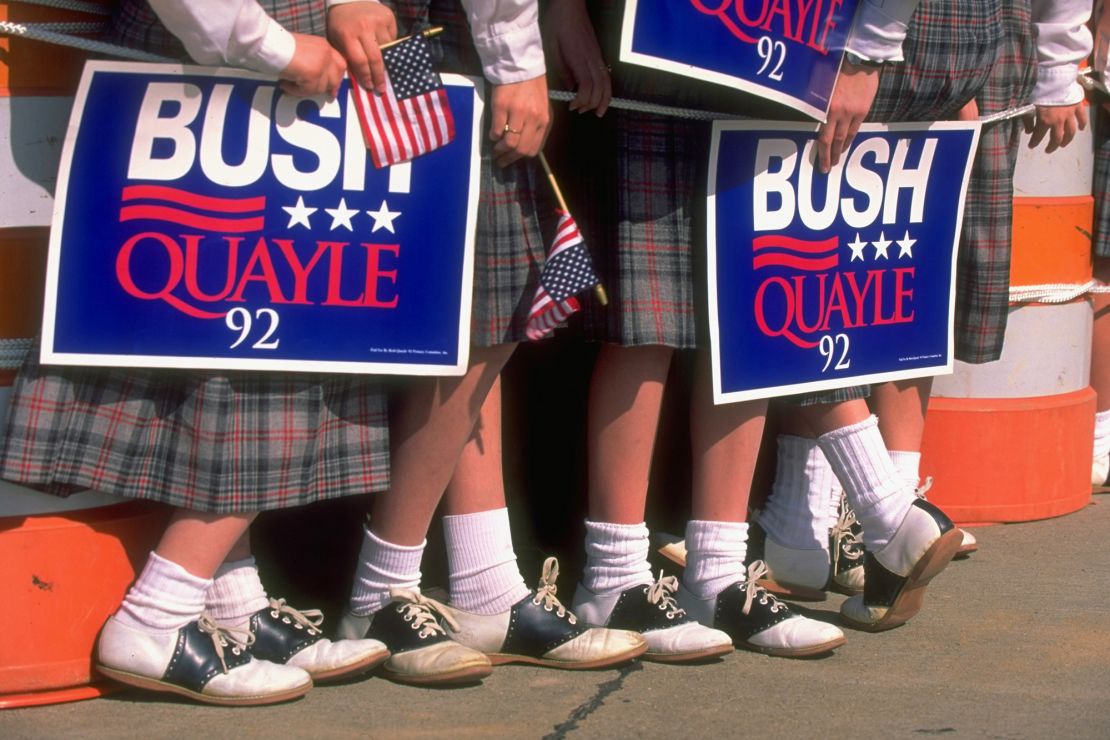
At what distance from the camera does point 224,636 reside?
2.50 meters

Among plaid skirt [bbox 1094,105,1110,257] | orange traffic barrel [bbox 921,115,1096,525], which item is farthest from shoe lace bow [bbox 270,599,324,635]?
plaid skirt [bbox 1094,105,1110,257]

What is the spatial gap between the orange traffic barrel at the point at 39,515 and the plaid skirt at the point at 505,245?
611mm

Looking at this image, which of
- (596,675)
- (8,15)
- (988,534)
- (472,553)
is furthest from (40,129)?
(988,534)

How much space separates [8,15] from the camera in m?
2.31

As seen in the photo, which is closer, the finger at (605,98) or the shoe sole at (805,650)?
the finger at (605,98)

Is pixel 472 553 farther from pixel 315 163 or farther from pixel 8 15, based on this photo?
pixel 8 15

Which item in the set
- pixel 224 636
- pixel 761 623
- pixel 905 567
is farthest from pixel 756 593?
pixel 224 636

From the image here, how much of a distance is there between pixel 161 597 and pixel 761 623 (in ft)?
3.33

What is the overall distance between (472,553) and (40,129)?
96 centimetres

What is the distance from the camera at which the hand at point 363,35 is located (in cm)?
236

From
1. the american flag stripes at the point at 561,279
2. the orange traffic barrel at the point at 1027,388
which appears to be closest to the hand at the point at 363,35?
the american flag stripes at the point at 561,279

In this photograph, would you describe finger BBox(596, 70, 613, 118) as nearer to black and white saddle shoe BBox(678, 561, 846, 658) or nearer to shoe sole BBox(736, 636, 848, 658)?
black and white saddle shoe BBox(678, 561, 846, 658)

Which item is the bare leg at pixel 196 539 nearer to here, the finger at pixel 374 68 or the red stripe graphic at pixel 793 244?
the finger at pixel 374 68

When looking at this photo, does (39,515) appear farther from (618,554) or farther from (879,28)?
(879,28)
